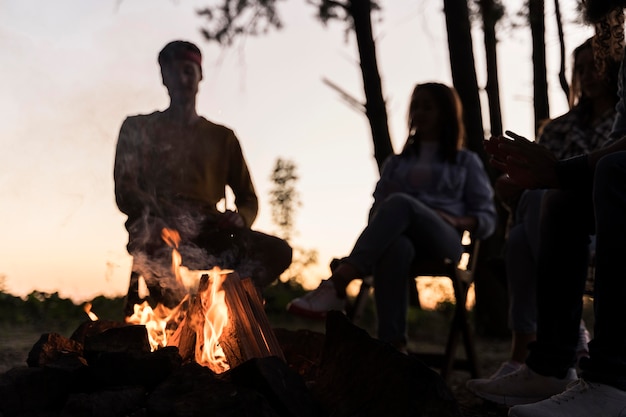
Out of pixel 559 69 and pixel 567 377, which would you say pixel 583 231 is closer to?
pixel 567 377

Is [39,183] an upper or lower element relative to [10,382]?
upper

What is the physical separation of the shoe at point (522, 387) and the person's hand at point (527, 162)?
0.80 meters

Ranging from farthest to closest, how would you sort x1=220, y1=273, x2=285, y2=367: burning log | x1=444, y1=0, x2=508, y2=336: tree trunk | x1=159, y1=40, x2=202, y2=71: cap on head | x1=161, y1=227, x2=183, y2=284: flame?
x1=444, y1=0, x2=508, y2=336: tree trunk
x1=159, y1=40, x2=202, y2=71: cap on head
x1=161, y1=227, x2=183, y2=284: flame
x1=220, y1=273, x2=285, y2=367: burning log

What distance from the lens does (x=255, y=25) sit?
721cm

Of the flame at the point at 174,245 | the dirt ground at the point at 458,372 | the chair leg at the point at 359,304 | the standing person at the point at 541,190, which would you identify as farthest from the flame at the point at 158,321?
the standing person at the point at 541,190

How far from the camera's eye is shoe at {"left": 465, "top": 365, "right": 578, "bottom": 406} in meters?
2.77

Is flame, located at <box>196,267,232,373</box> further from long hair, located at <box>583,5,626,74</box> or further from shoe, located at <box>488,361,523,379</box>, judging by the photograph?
long hair, located at <box>583,5,626,74</box>

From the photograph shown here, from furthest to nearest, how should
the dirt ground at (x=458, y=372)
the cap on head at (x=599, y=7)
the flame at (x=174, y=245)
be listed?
the dirt ground at (x=458, y=372) → the flame at (x=174, y=245) → the cap on head at (x=599, y=7)

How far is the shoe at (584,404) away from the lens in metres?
2.07

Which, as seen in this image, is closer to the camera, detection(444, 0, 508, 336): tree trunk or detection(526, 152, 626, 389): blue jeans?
detection(526, 152, 626, 389): blue jeans

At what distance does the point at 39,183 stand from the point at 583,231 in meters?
2.71

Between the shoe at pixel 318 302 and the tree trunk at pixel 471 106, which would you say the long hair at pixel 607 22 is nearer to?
the shoe at pixel 318 302

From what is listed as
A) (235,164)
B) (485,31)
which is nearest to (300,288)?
(485,31)

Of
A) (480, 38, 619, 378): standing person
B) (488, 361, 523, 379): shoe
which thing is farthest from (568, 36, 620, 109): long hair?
(488, 361, 523, 379): shoe
